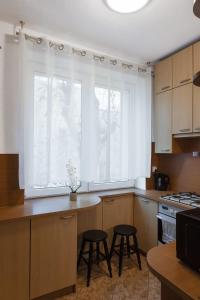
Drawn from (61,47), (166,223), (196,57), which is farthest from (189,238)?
(61,47)

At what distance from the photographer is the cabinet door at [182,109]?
8.34 ft

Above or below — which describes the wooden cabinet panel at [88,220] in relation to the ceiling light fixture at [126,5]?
below

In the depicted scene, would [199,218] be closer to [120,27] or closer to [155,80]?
[120,27]

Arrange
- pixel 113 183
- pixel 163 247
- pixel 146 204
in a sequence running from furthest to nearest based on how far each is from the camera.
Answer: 1. pixel 113 183
2. pixel 146 204
3. pixel 163 247

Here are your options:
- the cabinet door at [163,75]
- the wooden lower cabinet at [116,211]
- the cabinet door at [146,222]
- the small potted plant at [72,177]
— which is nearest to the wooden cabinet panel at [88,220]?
the wooden lower cabinet at [116,211]

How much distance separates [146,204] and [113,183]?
1.80 ft

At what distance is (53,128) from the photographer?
236 centimetres

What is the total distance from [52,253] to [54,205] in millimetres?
436

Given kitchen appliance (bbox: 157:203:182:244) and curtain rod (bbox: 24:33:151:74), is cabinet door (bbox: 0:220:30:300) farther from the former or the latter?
curtain rod (bbox: 24:33:151:74)

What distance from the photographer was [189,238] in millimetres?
1094

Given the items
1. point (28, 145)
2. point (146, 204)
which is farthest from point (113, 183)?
point (28, 145)

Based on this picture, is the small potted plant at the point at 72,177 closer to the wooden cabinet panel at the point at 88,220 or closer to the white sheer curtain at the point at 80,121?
the white sheer curtain at the point at 80,121

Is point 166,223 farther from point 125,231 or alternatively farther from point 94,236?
point 94,236

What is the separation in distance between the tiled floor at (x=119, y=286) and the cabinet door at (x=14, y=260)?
1.53 ft
